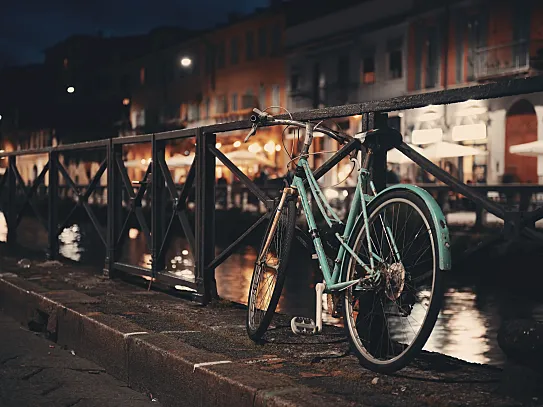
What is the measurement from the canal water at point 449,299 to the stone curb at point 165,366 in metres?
1.40

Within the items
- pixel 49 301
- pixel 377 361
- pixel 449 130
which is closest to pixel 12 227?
pixel 49 301

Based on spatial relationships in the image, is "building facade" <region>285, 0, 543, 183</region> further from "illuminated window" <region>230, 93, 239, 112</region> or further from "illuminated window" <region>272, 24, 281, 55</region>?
"illuminated window" <region>230, 93, 239, 112</region>

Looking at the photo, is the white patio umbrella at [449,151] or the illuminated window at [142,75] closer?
the white patio umbrella at [449,151]

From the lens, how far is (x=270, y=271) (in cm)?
543

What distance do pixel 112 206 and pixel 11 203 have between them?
15.5ft

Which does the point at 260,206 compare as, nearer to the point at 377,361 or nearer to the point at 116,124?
the point at 377,361

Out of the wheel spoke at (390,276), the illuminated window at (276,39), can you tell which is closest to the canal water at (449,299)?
the wheel spoke at (390,276)

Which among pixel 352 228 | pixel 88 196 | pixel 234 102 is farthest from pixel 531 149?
pixel 234 102

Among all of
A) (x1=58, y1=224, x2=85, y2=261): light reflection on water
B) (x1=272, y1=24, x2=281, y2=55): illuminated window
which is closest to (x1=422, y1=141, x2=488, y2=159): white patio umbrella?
(x1=58, y1=224, x2=85, y2=261): light reflection on water

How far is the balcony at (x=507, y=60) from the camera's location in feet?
99.1

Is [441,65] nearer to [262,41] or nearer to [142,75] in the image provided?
[262,41]

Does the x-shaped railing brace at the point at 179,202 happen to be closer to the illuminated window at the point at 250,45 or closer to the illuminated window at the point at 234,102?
the illuminated window at the point at 250,45

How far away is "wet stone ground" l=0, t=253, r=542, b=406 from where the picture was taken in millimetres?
3828

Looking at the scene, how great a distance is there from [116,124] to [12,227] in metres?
57.4
